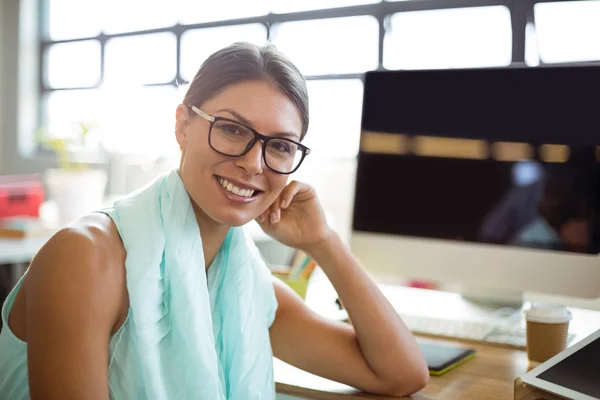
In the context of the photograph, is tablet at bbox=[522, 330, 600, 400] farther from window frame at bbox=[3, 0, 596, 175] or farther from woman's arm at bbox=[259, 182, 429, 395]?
window frame at bbox=[3, 0, 596, 175]

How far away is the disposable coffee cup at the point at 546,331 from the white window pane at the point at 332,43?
7.80 feet

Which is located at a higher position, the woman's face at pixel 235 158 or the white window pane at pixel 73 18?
the white window pane at pixel 73 18

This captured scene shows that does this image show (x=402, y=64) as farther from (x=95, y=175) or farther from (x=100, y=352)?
(x=100, y=352)

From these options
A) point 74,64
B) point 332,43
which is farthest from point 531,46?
point 74,64

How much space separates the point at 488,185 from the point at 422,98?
0.88ft

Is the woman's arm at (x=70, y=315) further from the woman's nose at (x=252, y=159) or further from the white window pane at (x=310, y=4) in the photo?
the white window pane at (x=310, y=4)

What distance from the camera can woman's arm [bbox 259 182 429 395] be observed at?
1.16 meters

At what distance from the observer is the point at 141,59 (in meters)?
4.89

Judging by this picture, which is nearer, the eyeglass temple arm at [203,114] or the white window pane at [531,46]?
the eyeglass temple arm at [203,114]

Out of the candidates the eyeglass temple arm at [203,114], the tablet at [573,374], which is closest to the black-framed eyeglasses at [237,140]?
the eyeglass temple arm at [203,114]

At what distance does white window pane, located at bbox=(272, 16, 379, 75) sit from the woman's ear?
2.44 metres

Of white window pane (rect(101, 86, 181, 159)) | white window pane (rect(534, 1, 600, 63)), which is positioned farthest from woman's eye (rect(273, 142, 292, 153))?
white window pane (rect(101, 86, 181, 159))

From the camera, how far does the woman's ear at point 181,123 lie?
1.13 m

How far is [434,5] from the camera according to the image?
10.5 feet
